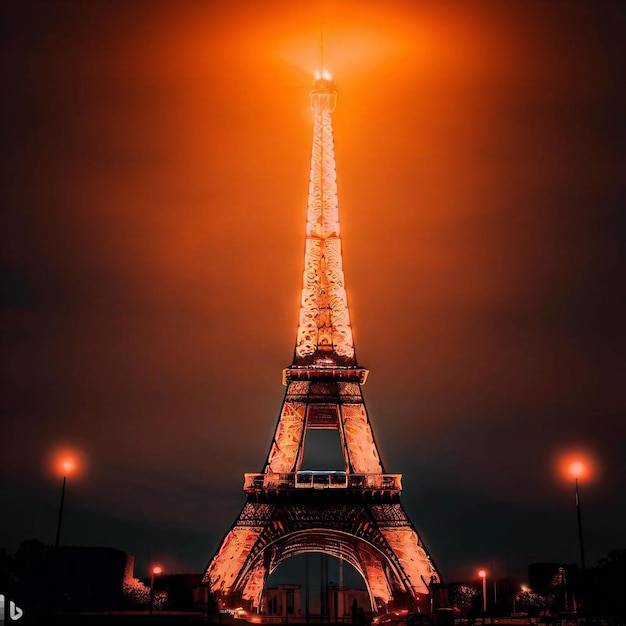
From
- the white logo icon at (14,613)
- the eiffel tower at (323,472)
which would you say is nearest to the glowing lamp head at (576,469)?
the eiffel tower at (323,472)

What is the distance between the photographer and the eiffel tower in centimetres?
5962

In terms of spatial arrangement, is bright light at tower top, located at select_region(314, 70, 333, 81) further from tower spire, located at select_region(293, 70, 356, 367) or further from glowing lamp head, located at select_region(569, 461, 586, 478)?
glowing lamp head, located at select_region(569, 461, 586, 478)

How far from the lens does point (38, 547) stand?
81375 millimetres

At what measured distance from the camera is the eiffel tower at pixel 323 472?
5962 centimetres

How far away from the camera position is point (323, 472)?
205 ft

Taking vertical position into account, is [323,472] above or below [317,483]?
above

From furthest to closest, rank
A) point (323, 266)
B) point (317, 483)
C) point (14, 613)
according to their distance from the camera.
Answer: point (323, 266) < point (317, 483) < point (14, 613)

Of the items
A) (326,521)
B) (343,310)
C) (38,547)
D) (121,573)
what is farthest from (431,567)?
(38,547)

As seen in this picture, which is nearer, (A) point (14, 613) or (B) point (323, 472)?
(A) point (14, 613)

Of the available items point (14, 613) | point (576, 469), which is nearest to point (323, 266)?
point (576, 469)

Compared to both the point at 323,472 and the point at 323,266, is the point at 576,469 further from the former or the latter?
the point at 323,266

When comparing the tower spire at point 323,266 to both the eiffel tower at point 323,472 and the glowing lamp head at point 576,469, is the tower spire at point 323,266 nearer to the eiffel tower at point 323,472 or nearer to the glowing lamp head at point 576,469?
the eiffel tower at point 323,472

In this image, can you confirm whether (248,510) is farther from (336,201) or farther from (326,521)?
(336,201)

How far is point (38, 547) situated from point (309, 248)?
35498 millimetres
